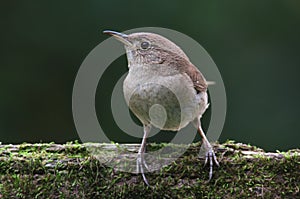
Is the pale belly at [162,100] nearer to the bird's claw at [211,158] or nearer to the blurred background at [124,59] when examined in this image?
the bird's claw at [211,158]

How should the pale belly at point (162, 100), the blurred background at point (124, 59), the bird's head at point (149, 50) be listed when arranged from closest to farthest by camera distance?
1. the pale belly at point (162, 100)
2. the bird's head at point (149, 50)
3. the blurred background at point (124, 59)

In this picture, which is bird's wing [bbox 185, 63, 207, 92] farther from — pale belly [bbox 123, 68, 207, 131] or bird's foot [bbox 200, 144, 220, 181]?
bird's foot [bbox 200, 144, 220, 181]

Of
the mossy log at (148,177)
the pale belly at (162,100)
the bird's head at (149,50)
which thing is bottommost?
the mossy log at (148,177)

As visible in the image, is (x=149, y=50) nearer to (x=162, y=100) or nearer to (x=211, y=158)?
(x=162, y=100)

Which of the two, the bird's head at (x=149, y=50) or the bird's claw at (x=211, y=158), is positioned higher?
the bird's head at (x=149, y=50)

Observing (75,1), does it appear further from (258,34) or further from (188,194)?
(188,194)

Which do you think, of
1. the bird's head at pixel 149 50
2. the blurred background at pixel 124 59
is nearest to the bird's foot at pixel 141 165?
the bird's head at pixel 149 50

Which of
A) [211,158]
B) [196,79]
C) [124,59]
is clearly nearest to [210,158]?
[211,158]

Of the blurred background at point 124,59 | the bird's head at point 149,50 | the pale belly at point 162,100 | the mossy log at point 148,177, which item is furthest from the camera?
the blurred background at point 124,59
